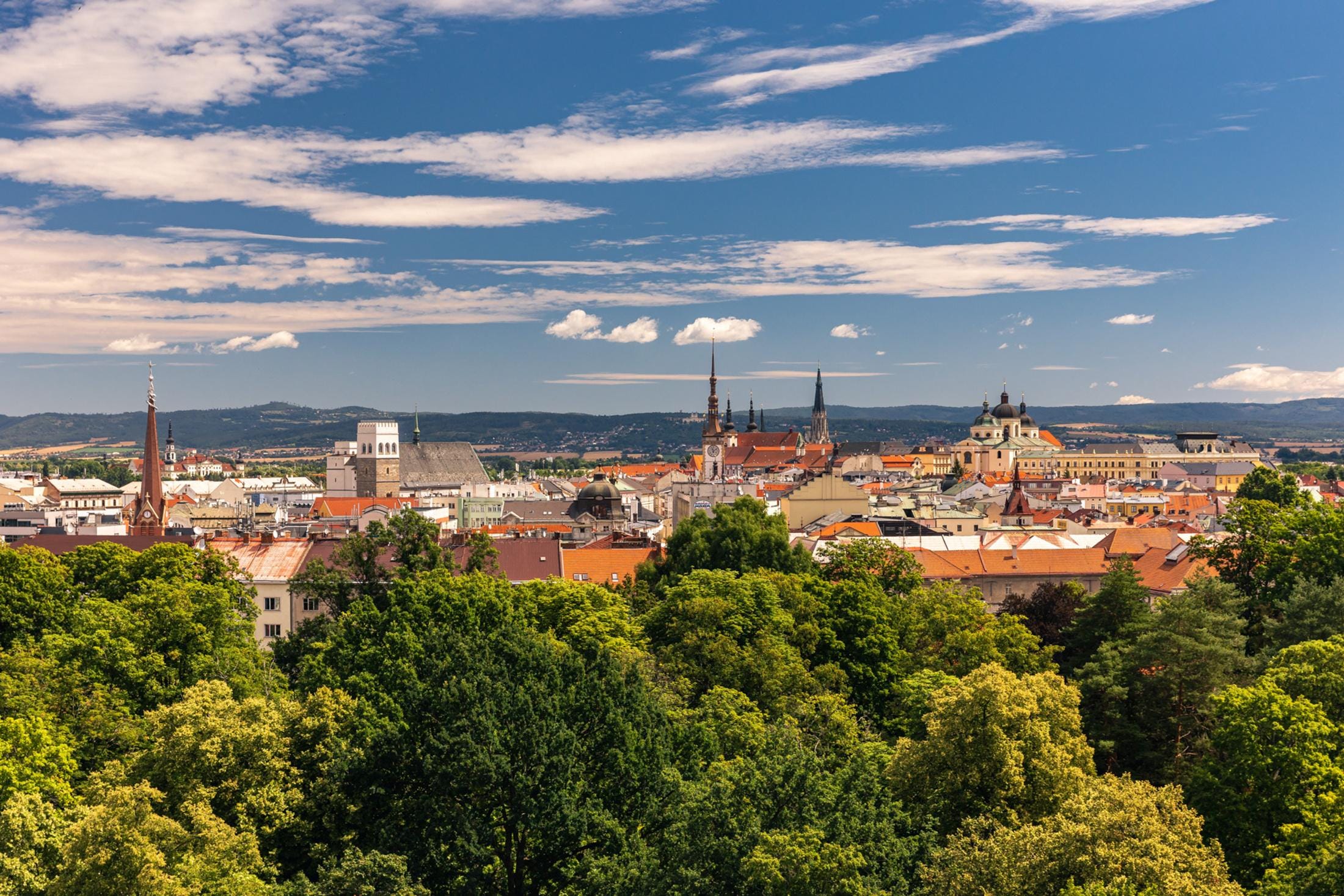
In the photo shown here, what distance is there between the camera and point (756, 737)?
3209 cm

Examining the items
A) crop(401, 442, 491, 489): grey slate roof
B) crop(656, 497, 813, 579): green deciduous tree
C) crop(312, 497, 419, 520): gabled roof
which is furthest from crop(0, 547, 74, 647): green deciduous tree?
crop(401, 442, 491, 489): grey slate roof

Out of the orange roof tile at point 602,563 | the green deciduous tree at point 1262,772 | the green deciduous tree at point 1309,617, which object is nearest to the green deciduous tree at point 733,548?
the orange roof tile at point 602,563

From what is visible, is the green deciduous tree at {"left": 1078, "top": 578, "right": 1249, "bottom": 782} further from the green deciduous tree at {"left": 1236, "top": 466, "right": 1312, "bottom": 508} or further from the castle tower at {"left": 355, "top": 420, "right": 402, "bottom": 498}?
the castle tower at {"left": 355, "top": 420, "right": 402, "bottom": 498}

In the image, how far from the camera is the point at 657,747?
2783cm

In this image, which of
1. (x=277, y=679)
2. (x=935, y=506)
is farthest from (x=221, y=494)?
(x=277, y=679)

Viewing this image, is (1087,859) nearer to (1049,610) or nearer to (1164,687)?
(1164,687)

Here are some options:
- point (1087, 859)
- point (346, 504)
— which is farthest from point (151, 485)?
point (1087, 859)

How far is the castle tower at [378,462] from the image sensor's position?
162375 mm

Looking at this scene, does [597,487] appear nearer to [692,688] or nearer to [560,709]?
[692,688]

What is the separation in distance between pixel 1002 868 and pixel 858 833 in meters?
3.32

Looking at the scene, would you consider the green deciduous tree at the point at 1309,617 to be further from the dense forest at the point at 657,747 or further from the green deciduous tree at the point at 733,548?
the green deciduous tree at the point at 733,548

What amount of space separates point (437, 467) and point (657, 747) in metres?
146

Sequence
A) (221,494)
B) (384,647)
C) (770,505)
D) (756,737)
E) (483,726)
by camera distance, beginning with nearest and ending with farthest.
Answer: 1. (483,726)
2. (756,737)
3. (384,647)
4. (770,505)
5. (221,494)

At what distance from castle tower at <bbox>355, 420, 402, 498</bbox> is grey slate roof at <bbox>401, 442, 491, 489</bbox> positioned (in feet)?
7.22
